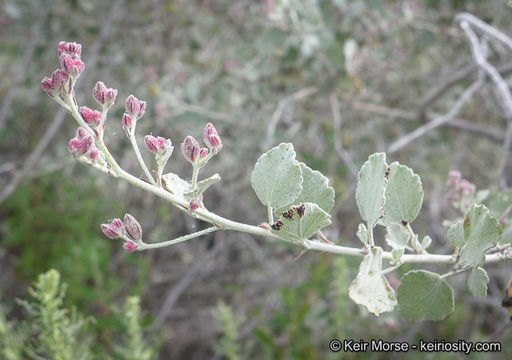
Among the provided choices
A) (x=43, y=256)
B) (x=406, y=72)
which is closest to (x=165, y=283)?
(x=43, y=256)

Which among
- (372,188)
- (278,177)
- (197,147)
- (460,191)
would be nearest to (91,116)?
(197,147)

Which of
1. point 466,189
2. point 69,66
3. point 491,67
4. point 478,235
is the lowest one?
point 478,235

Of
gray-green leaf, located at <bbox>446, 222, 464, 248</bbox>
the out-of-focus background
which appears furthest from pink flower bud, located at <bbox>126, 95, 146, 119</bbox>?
the out-of-focus background

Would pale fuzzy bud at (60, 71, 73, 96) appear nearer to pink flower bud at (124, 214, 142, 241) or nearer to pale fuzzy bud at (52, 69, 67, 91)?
pale fuzzy bud at (52, 69, 67, 91)

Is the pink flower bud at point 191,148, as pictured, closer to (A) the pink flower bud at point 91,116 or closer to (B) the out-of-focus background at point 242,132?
(A) the pink flower bud at point 91,116

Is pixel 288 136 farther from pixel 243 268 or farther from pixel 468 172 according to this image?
pixel 468 172

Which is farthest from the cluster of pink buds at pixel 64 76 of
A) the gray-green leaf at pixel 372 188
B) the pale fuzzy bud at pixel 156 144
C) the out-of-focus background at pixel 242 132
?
the out-of-focus background at pixel 242 132

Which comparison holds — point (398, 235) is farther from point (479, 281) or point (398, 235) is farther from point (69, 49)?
point (69, 49)
